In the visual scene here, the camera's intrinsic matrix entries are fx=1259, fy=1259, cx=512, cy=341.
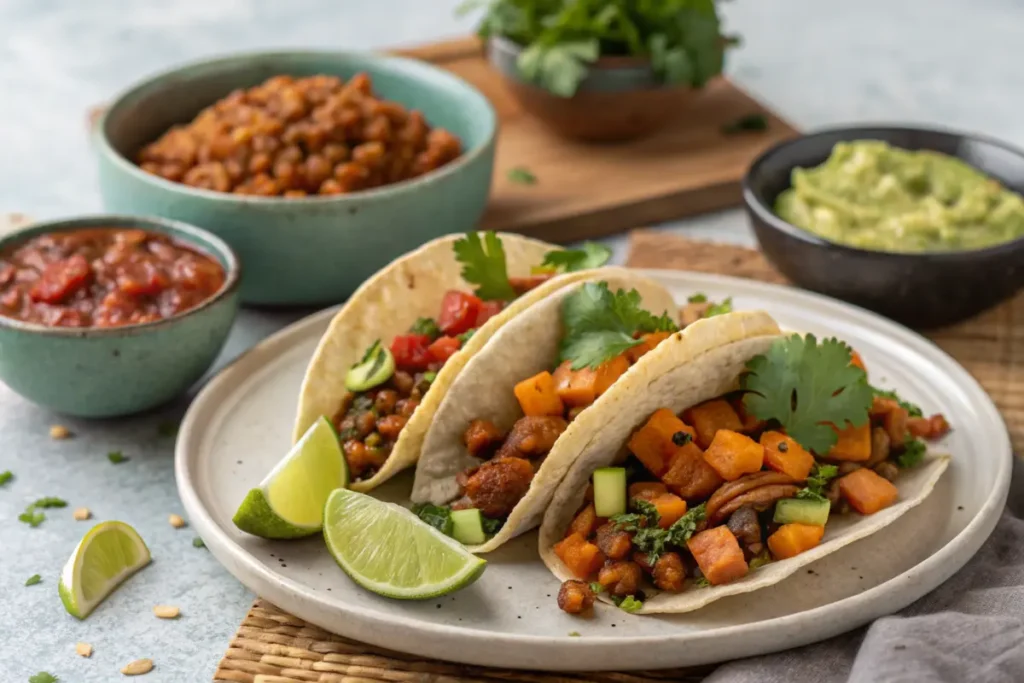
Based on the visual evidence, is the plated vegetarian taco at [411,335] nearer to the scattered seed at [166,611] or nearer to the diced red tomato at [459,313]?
the diced red tomato at [459,313]

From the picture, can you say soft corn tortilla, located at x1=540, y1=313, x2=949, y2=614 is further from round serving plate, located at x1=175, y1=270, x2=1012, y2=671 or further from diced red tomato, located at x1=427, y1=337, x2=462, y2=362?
diced red tomato, located at x1=427, y1=337, x2=462, y2=362

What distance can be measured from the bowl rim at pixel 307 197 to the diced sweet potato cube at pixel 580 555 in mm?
2014

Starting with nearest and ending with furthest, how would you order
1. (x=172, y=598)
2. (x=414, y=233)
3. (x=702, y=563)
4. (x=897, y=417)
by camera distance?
(x=702, y=563)
(x=172, y=598)
(x=897, y=417)
(x=414, y=233)

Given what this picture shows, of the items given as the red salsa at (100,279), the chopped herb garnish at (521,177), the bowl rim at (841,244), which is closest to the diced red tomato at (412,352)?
the red salsa at (100,279)

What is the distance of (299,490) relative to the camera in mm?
3713

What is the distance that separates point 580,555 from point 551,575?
0.42 feet

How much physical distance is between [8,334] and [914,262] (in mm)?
3348

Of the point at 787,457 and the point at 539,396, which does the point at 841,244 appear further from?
the point at 539,396

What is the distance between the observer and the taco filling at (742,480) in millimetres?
3531

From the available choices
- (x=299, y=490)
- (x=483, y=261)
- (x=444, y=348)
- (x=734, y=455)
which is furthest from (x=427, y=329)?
(x=734, y=455)

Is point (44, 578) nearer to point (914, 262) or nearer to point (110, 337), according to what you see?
point (110, 337)

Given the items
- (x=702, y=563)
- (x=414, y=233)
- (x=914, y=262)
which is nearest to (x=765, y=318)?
(x=702, y=563)

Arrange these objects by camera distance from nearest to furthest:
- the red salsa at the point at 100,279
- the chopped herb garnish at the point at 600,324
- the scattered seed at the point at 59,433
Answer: the chopped herb garnish at the point at 600,324 < the red salsa at the point at 100,279 < the scattered seed at the point at 59,433

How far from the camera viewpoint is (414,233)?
17.4ft
